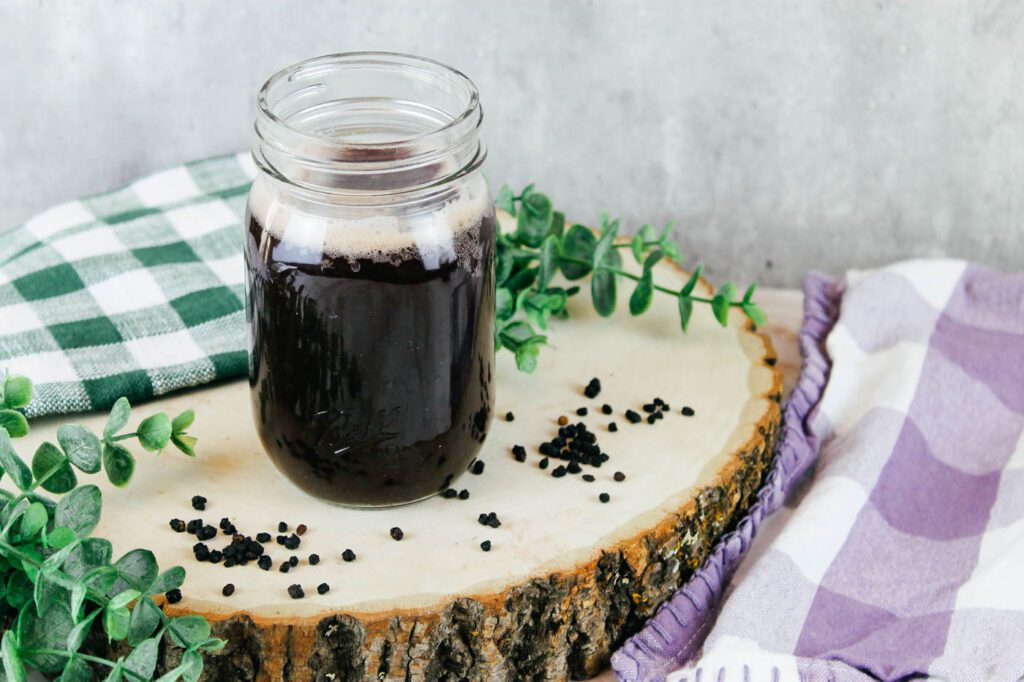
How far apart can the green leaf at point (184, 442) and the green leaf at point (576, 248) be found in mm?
575

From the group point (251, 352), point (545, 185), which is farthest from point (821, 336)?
point (251, 352)

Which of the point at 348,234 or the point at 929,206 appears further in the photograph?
the point at 929,206

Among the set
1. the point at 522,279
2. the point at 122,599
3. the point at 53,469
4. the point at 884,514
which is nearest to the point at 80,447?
the point at 53,469

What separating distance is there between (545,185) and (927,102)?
0.61m

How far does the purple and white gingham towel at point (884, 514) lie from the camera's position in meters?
1.21

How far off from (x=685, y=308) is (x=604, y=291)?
0.11m

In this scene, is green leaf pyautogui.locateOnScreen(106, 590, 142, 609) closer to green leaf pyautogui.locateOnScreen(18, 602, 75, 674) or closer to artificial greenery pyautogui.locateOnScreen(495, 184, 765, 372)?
green leaf pyautogui.locateOnScreen(18, 602, 75, 674)

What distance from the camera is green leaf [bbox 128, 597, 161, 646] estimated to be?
1021mm

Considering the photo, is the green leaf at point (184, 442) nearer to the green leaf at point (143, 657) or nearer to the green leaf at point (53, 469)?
the green leaf at point (53, 469)

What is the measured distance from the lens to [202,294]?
1.59m

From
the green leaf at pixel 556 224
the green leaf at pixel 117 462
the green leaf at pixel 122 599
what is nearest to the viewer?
the green leaf at pixel 122 599

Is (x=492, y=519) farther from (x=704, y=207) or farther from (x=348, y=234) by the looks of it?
(x=704, y=207)

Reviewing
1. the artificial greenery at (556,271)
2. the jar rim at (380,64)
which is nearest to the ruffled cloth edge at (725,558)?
the artificial greenery at (556,271)

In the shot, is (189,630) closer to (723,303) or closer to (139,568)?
(139,568)
